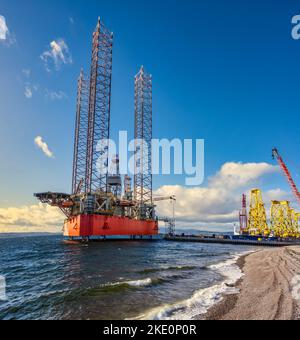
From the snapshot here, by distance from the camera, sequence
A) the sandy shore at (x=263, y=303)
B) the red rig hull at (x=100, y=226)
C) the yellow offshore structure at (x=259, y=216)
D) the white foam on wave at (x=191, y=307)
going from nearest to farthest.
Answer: the sandy shore at (x=263, y=303), the white foam on wave at (x=191, y=307), the red rig hull at (x=100, y=226), the yellow offshore structure at (x=259, y=216)

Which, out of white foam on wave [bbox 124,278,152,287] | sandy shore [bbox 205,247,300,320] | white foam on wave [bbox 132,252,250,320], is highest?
sandy shore [bbox 205,247,300,320]

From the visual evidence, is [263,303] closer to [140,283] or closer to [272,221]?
[140,283]

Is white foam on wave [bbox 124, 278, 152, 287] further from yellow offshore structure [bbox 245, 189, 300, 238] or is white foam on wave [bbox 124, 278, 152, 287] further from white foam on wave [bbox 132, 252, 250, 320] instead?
yellow offshore structure [bbox 245, 189, 300, 238]

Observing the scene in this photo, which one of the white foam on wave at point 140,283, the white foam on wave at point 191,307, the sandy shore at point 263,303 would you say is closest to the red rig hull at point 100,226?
the white foam on wave at point 140,283

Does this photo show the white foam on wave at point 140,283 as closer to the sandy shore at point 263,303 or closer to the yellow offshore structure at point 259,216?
the sandy shore at point 263,303

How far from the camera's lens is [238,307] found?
424 inches

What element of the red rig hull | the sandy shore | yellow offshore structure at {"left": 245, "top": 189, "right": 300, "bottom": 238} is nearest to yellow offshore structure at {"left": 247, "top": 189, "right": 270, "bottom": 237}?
yellow offshore structure at {"left": 245, "top": 189, "right": 300, "bottom": 238}

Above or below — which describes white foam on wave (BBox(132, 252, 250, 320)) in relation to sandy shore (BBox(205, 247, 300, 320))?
below

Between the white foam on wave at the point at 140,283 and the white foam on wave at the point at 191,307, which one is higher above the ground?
the white foam on wave at the point at 191,307

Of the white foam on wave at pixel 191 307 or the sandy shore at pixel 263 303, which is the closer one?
the sandy shore at pixel 263 303

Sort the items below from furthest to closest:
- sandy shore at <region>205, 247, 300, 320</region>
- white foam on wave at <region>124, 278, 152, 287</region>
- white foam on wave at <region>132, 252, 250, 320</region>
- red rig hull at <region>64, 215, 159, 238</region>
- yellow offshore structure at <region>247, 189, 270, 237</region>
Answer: yellow offshore structure at <region>247, 189, 270, 237</region>, red rig hull at <region>64, 215, 159, 238</region>, white foam on wave at <region>124, 278, 152, 287</region>, white foam on wave at <region>132, 252, 250, 320</region>, sandy shore at <region>205, 247, 300, 320</region>

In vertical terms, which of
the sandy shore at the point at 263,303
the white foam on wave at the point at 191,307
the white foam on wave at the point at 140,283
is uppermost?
the sandy shore at the point at 263,303
